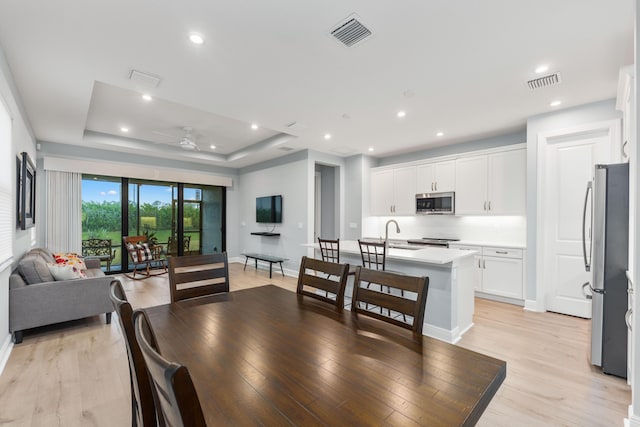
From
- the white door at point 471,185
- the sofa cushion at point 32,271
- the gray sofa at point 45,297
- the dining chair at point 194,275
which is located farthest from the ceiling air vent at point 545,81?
the sofa cushion at point 32,271

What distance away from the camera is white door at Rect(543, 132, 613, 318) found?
11.9 feet

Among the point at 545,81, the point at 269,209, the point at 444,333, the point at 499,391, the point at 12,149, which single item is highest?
the point at 545,81

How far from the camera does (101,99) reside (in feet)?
12.9

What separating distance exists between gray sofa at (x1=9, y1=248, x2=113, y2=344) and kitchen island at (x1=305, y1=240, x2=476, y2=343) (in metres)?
3.40

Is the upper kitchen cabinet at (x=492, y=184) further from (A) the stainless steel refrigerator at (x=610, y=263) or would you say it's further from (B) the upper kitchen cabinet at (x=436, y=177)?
(A) the stainless steel refrigerator at (x=610, y=263)

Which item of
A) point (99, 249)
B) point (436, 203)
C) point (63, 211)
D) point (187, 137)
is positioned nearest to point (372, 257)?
point (436, 203)

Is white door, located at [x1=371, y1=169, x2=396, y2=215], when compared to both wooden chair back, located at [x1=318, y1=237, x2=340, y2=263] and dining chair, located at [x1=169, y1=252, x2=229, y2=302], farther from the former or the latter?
dining chair, located at [x1=169, y1=252, x2=229, y2=302]

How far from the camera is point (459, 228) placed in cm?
544

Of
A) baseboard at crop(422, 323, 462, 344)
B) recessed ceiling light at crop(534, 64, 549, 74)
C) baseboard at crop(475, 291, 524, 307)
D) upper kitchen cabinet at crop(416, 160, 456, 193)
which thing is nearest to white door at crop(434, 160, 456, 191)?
upper kitchen cabinet at crop(416, 160, 456, 193)

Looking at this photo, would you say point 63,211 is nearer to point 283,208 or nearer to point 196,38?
point 283,208

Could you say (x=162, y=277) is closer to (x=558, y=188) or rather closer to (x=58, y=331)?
(x=58, y=331)

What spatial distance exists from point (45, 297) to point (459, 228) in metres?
6.04

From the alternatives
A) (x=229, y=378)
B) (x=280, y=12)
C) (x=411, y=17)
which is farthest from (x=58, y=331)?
(x=411, y=17)

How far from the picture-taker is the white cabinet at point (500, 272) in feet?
13.8
